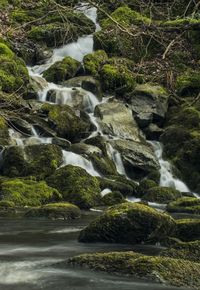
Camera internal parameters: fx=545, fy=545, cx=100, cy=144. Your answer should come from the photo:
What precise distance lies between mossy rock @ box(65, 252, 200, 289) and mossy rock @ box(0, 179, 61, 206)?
35.3 ft

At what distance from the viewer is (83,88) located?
35219 mm

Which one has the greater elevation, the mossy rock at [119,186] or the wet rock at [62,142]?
the wet rock at [62,142]

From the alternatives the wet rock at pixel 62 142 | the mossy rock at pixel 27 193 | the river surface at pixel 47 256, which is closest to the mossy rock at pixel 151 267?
the river surface at pixel 47 256

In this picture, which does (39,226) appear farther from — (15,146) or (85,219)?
(15,146)

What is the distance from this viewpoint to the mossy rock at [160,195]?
77.1 ft

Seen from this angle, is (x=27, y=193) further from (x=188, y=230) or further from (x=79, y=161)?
(x=188, y=230)

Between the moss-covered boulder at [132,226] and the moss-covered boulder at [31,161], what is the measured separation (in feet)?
37.6

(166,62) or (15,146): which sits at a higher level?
(166,62)

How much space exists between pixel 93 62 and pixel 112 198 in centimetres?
1829

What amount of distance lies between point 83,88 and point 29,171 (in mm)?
12420

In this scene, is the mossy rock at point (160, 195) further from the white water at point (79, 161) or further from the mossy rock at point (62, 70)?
the mossy rock at point (62, 70)

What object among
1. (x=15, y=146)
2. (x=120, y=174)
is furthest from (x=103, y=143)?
(x=15, y=146)

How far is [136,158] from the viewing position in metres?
28.6

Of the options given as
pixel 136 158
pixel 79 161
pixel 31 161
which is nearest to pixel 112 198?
pixel 31 161
